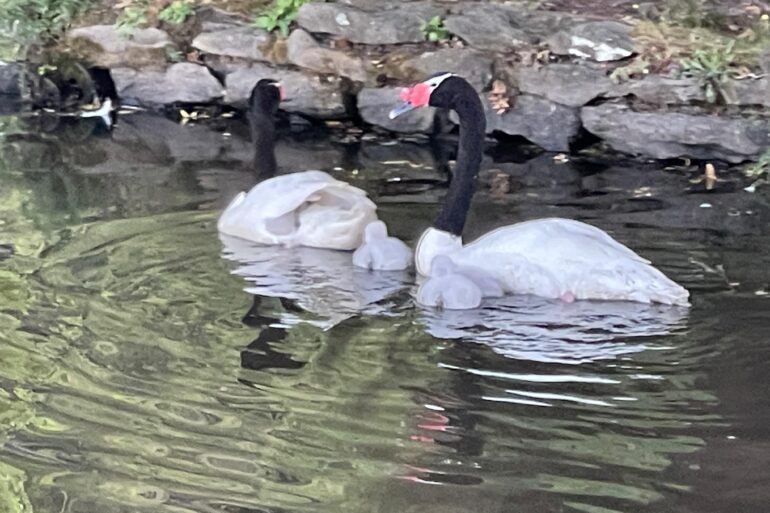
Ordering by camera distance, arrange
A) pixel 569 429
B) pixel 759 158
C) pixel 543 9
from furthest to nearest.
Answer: pixel 543 9 < pixel 759 158 < pixel 569 429

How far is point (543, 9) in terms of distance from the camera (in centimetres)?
1156

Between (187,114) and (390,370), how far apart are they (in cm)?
812

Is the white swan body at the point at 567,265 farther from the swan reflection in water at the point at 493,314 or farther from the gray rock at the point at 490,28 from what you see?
the gray rock at the point at 490,28

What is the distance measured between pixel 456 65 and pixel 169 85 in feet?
11.3

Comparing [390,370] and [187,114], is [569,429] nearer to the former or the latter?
[390,370]

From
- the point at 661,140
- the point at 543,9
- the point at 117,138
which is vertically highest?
the point at 543,9

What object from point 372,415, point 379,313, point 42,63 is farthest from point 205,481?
point 42,63

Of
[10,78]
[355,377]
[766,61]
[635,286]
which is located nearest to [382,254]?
[635,286]

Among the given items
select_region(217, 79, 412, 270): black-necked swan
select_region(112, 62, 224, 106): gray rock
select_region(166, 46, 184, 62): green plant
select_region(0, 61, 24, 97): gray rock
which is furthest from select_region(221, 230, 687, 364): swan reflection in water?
select_region(0, 61, 24, 97): gray rock

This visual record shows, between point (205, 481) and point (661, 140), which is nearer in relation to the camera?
point (205, 481)

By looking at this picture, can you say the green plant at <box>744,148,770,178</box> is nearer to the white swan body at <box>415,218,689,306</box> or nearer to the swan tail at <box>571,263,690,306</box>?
the white swan body at <box>415,218,689,306</box>

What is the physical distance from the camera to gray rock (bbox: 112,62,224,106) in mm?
12984

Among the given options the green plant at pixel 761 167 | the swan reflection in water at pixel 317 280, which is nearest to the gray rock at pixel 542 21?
the green plant at pixel 761 167

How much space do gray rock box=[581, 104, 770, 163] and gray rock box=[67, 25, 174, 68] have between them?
499cm
